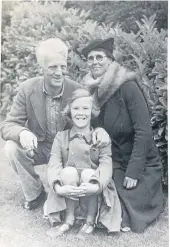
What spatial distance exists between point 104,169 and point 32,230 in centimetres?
46

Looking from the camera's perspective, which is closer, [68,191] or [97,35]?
[68,191]

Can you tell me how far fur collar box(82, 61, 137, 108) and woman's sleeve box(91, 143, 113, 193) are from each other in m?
0.23

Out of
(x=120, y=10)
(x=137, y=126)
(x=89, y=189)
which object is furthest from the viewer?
(x=120, y=10)

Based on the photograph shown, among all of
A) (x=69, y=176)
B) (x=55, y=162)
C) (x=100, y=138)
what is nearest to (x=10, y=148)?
(x=55, y=162)

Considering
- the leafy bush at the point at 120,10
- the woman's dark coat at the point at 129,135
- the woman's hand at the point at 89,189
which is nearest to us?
the woman's hand at the point at 89,189

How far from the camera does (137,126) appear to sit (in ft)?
6.26

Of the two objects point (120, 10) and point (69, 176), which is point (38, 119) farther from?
point (120, 10)

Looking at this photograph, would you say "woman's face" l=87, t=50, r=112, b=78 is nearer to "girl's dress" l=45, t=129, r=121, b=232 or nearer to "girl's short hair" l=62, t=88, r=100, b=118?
"girl's short hair" l=62, t=88, r=100, b=118

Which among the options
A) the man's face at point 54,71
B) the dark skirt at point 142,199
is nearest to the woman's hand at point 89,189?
the dark skirt at point 142,199

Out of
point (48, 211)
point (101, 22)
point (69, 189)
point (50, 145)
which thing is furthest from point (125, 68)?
point (48, 211)

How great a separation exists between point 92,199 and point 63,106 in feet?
1.55

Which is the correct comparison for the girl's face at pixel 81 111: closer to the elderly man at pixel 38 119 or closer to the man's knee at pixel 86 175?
the elderly man at pixel 38 119

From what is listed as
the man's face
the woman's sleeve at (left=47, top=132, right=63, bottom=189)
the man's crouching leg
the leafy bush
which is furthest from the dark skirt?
the leafy bush

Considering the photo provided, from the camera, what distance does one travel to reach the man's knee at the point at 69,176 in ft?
5.92
